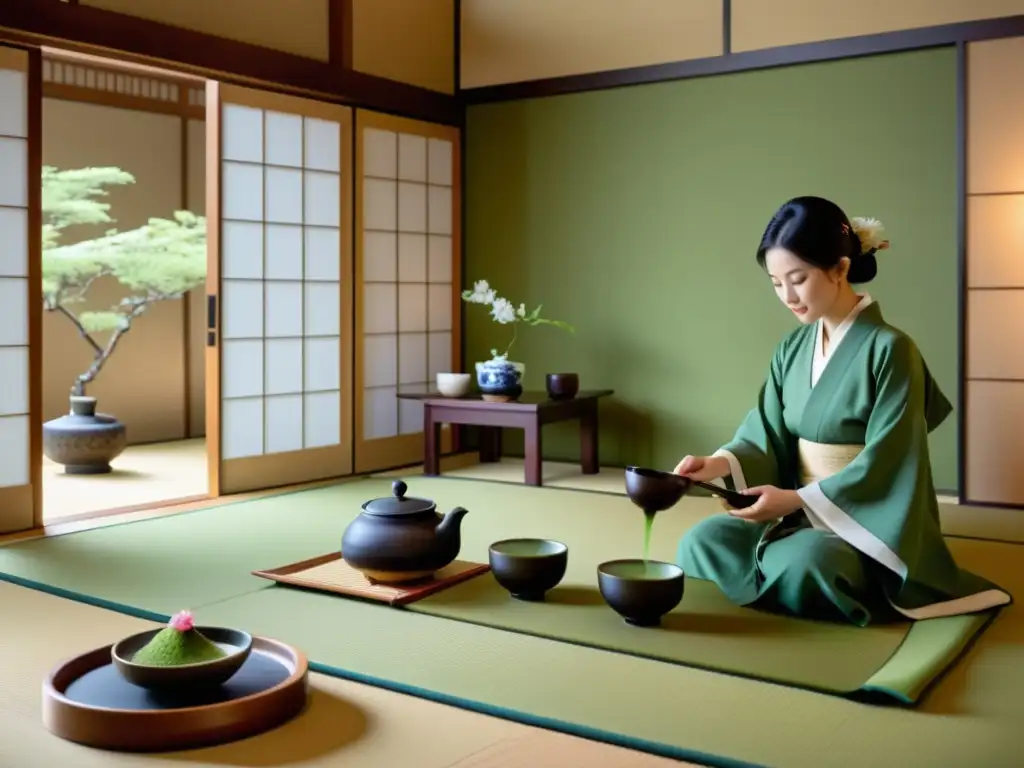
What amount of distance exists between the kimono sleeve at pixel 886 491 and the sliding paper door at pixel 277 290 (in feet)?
11.0

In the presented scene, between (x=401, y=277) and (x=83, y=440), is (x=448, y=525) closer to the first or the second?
(x=401, y=277)

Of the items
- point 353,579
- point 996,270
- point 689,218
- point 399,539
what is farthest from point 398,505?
point 689,218

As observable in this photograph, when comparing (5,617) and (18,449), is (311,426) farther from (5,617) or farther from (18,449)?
(5,617)

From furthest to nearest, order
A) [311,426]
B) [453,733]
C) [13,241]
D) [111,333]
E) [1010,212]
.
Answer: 1. [111,333]
2. [311,426]
3. [1010,212]
4. [13,241]
5. [453,733]

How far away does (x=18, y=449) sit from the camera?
4668 mm

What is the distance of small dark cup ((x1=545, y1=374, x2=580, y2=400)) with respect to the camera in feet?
19.5

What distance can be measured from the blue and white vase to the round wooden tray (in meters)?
3.53

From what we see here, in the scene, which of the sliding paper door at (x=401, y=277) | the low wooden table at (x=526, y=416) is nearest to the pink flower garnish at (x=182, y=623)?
the low wooden table at (x=526, y=416)

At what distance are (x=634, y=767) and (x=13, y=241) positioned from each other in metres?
3.60

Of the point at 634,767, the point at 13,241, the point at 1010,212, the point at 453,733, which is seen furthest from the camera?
the point at 1010,212

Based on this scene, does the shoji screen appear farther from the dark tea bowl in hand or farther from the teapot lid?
the teapot lid

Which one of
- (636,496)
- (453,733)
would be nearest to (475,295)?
(636,496)

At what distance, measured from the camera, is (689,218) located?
6141mm

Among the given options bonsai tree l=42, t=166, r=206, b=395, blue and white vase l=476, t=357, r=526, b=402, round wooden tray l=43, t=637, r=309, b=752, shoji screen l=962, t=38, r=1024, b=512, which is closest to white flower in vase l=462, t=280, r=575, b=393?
blue and white vase l=476, t=357, r=526, b=402
